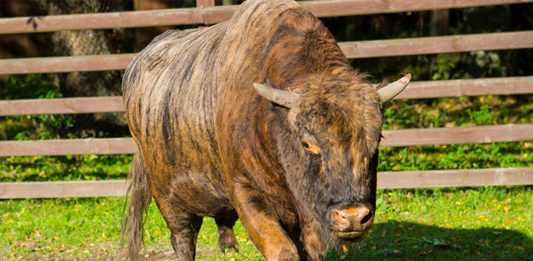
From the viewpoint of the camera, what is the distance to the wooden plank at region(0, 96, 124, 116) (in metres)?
7.40

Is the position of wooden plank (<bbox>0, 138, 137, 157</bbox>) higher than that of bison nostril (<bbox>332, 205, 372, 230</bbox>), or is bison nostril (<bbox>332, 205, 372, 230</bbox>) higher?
bison nostril (<bbox>332, 205, 372, 230</bbox>)

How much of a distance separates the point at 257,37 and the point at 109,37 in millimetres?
6639

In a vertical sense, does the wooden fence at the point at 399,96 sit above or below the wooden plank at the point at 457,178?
above

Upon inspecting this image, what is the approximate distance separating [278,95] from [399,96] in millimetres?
3378

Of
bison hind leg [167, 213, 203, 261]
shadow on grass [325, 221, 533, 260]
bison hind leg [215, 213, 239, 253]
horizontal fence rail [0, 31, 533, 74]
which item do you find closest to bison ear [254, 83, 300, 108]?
bison hind leg [167, 213, 203, 261]

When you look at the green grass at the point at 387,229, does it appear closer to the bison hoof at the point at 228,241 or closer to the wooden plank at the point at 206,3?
the bison hoof at the point at 228,241

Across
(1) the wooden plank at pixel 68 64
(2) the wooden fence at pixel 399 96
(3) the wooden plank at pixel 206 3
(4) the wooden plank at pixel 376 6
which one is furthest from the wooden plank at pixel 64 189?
(4) the wooden plank at pixel 376 6

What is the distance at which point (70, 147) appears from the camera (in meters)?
7.56

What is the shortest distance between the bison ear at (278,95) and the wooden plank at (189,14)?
11.3ft

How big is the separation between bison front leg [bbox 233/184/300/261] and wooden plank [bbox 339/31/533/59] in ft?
10.7

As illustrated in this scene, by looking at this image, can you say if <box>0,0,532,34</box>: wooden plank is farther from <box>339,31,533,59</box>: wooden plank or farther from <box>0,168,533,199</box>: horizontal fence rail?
<box>0,168,533,199</box>: horizontal fence rail

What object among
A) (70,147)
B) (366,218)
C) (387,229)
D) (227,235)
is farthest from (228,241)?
(70,147)

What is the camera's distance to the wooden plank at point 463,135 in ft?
22.7

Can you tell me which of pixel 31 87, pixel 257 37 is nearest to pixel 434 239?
pixel 257 37
